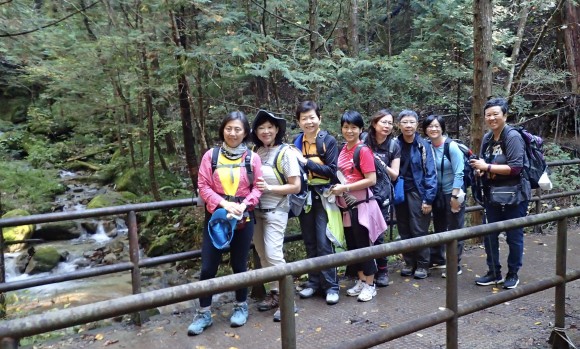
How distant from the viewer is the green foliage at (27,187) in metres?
14.8

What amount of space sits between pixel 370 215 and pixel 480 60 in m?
3.75

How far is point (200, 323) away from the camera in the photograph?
385 cm

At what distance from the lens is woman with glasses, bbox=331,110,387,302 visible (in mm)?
4363

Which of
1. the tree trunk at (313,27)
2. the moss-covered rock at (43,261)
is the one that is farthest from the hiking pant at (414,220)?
the moss-covered rock at (43,261)

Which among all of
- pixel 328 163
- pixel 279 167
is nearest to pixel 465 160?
pixel 328 163

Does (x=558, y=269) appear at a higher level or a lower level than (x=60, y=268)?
higher

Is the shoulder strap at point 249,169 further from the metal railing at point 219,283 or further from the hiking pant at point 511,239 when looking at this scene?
the hiking pant at point 511,239

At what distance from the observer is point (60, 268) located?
36.2 feet

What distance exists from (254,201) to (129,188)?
13.4 metres

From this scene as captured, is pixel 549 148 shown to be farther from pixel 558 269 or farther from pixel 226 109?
pixel 558 269

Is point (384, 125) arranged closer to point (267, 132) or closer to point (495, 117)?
point (495, 117)

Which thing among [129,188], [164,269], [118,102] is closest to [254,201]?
[164,269]

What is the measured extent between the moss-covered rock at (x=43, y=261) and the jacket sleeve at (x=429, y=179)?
31.2 feet

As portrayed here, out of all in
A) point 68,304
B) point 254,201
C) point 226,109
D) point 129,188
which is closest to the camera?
point 254,201
